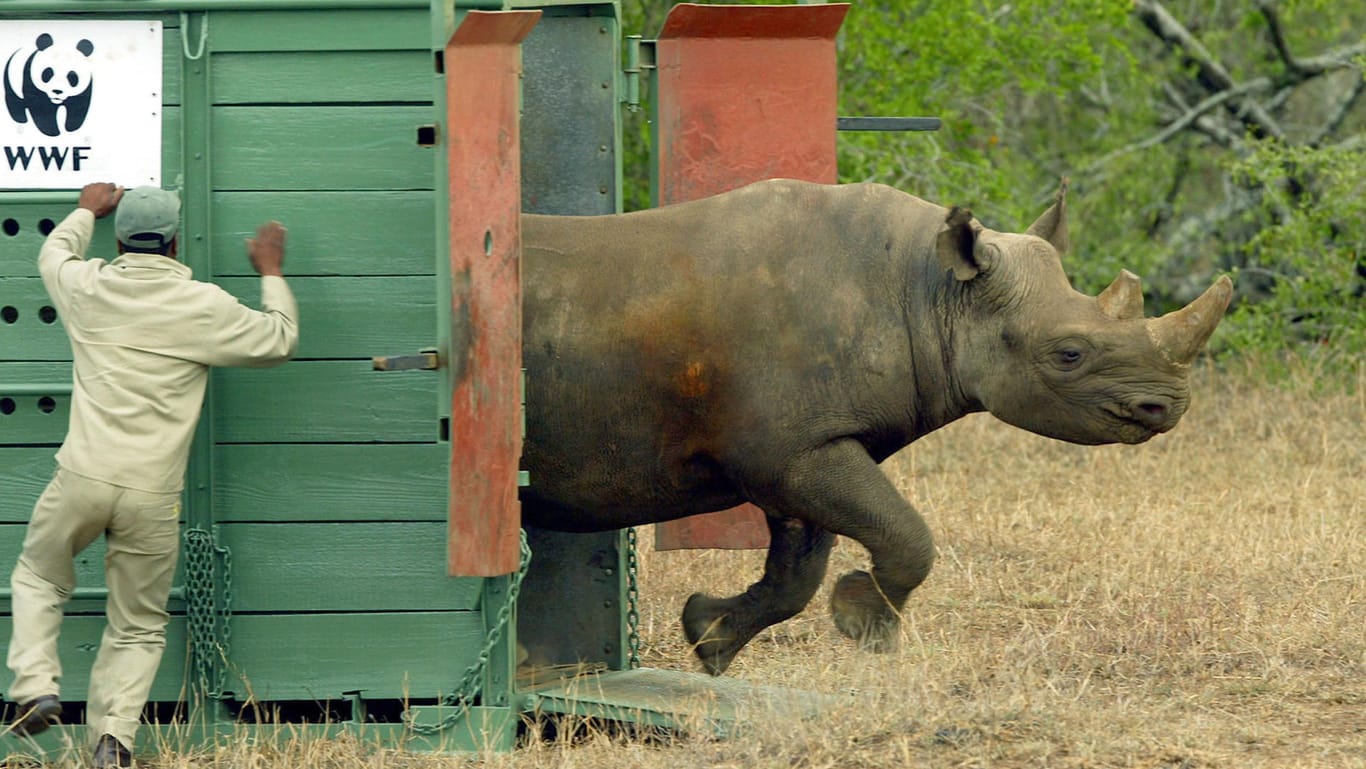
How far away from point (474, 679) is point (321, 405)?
0.93m

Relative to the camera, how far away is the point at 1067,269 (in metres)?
15.9

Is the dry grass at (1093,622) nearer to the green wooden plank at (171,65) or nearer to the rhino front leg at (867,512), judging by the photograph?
the rhino front leg at (867,512)

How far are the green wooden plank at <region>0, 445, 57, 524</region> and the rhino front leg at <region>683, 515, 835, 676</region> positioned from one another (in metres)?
2.24

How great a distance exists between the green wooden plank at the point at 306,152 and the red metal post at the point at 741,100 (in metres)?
1.55

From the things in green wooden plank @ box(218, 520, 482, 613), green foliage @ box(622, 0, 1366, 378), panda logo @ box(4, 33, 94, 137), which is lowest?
green wooden plank @ box(218, 520, 482, 613)

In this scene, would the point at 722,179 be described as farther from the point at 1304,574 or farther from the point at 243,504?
the point at 1304,574

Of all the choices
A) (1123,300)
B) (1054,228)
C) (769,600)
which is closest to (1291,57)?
(1054,228)

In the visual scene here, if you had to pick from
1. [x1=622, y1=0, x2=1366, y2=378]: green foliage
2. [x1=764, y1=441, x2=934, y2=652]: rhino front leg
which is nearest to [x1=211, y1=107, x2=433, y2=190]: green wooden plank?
[x1=764, y1=441, x2=934, y2=652]: rhino front leg

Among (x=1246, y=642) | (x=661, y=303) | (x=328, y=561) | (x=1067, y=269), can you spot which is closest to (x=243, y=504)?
(x=328, y=561)

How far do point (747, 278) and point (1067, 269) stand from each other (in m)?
10.1

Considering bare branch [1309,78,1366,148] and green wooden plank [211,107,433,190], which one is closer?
green wooden plank [211,107,433,190]

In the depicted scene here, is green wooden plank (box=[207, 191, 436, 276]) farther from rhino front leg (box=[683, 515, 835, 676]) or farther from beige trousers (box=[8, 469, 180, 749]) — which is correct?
rhino front leg (box=[683, 515, 835, 676])

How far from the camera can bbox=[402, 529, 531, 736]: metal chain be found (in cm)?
582

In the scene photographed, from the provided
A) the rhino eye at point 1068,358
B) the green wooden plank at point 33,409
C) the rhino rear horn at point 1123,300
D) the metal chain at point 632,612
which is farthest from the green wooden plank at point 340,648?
the rhino rear horn at point 1123,300
